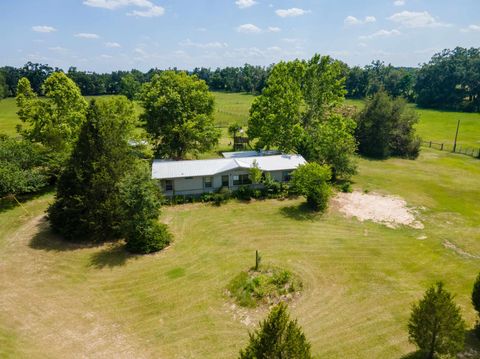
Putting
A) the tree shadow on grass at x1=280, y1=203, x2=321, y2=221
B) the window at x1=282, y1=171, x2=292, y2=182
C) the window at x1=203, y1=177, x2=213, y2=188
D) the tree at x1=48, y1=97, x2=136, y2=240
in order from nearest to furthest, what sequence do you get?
the tree at x1=48, y1=97, x2=136, y2=240, the tree shadow on grass at x1=280, y1=203, x2=321, y2=221, the window at x1=203, y1=177, x2=213, y2=188, the window at x1=282, y1=171, x2=292, y2=182

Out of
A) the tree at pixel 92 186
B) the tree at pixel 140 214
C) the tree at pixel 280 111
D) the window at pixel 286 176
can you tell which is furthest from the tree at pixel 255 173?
the tree at pixel 92 186

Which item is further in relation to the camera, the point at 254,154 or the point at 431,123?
the point at 431,123

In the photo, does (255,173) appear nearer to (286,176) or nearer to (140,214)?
(286,176)

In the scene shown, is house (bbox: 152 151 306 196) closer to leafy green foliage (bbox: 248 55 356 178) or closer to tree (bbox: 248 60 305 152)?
leafy green foliage (bbox: 248 55 356 178)

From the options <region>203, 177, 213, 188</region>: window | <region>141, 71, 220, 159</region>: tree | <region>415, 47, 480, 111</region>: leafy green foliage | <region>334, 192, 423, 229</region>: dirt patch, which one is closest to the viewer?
<region>334, 192, 423, 229</region>: dirt patch

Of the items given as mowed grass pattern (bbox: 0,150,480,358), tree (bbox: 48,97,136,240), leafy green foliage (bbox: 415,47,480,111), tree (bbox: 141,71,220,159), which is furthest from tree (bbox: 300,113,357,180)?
leafy green foliage (bbox: 415,47,480,111)

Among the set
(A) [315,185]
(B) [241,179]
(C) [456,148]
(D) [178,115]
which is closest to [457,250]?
(A) [315,185]

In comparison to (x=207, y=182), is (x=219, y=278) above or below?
below
